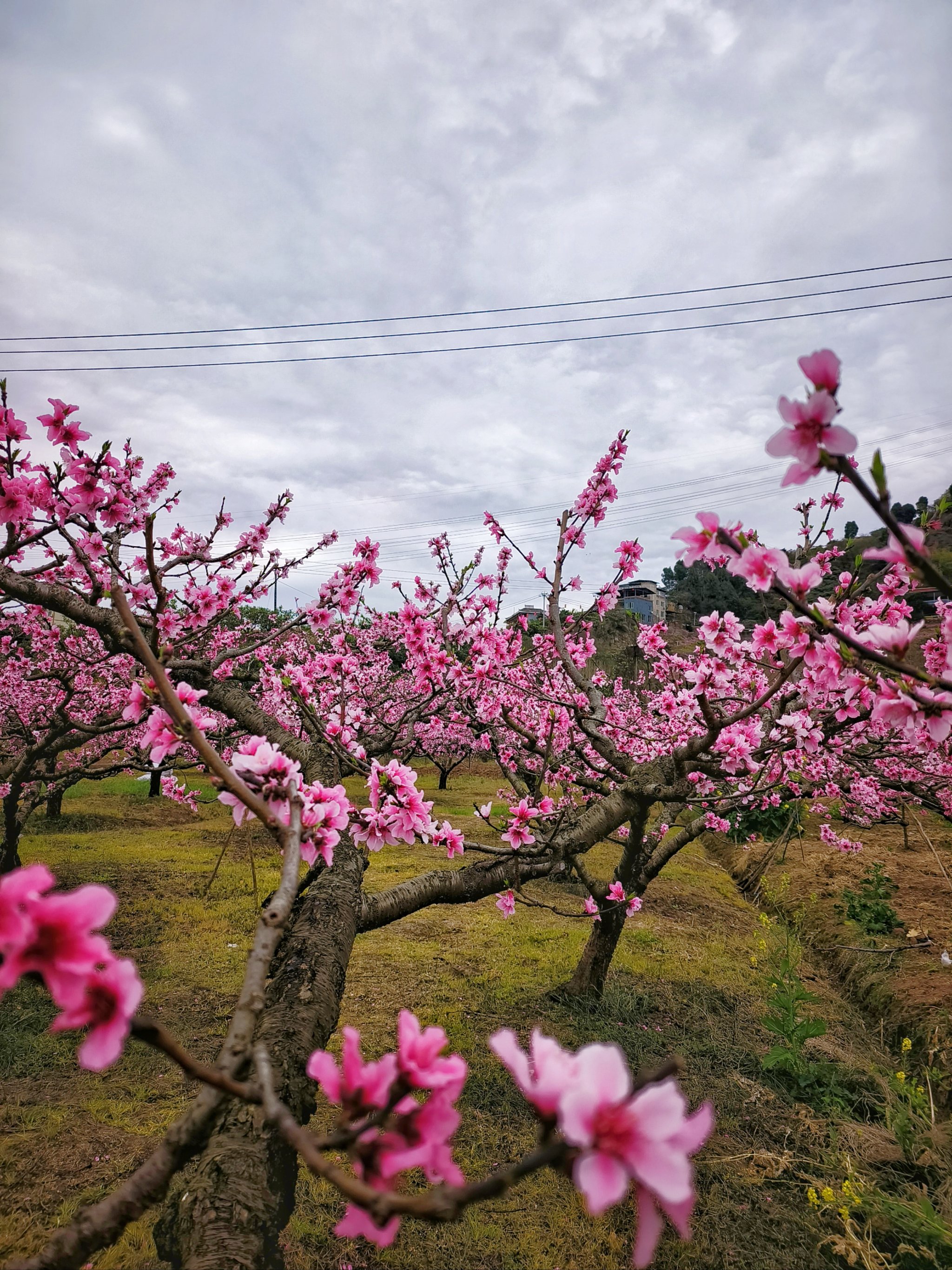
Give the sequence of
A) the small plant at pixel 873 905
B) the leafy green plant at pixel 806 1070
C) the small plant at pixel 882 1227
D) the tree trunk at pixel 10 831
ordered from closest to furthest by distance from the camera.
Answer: the small plant at pixel 882 1227, the leafy green plant at pixel 806 1070, the tree trunk at pixel 10 831, the small plant at pixel 873 905

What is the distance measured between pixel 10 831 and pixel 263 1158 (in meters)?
4.50

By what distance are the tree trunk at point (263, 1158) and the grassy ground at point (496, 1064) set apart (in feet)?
4.79

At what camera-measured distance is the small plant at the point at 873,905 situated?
693 cm

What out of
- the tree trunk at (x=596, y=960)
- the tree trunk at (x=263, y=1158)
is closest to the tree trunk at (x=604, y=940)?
the tree trunk at (x=596, y=960)

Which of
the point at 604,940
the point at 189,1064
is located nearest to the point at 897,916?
the point at 604,940

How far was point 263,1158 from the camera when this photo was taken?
5.38ft

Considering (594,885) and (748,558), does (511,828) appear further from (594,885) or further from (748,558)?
(748,558)

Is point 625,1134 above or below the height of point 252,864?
above

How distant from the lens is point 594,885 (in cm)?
469

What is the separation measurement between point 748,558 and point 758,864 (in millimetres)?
9635

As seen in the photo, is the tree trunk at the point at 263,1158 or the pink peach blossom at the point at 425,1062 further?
the tree trunk at the point at 263,1158

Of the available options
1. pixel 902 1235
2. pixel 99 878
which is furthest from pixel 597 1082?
pixel 99 878

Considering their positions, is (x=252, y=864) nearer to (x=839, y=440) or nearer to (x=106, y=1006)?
(x=106, y=1006)

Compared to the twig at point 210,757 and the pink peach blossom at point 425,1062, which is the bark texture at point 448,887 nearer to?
the twig at point 210,757
